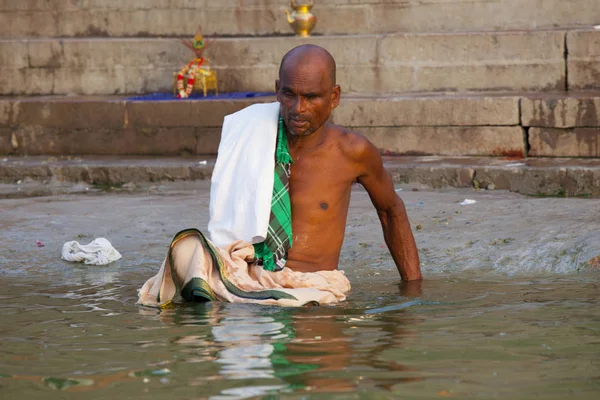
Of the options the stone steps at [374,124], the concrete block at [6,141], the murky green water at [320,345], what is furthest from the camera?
the concrete block at [6,141]

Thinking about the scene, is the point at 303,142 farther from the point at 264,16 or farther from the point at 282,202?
the point at 264,16

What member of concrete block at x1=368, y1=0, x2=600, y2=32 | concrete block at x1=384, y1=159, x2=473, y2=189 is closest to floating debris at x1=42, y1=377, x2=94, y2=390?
concrete block at x1=384, y1=159, x2=473, y2=189

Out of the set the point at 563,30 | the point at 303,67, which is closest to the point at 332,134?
the point at 303,67

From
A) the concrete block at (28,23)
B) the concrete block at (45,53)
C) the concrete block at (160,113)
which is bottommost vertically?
the concrete block at (160,113)

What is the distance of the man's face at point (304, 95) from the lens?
480 cm

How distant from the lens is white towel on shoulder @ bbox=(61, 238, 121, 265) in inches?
255

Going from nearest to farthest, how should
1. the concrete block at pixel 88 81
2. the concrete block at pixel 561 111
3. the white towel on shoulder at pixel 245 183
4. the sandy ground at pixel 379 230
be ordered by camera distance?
the white towel on shoulder at pixel 245 183, the sandy ground at pixel 379 230, the concrete block at pixel 561 111, the concrete block at pixel 88 81

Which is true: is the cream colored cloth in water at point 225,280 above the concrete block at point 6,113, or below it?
below

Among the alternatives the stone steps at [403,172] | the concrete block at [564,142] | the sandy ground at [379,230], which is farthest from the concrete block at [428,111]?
the sandy ground at [379,230]

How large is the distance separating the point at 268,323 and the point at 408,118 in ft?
19.1

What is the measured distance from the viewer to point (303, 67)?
481cm

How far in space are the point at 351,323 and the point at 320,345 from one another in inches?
19.3

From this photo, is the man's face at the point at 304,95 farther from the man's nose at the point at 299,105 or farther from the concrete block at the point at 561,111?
the concrete block at the point at 561,111

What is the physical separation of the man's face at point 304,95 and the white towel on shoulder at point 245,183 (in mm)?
194
